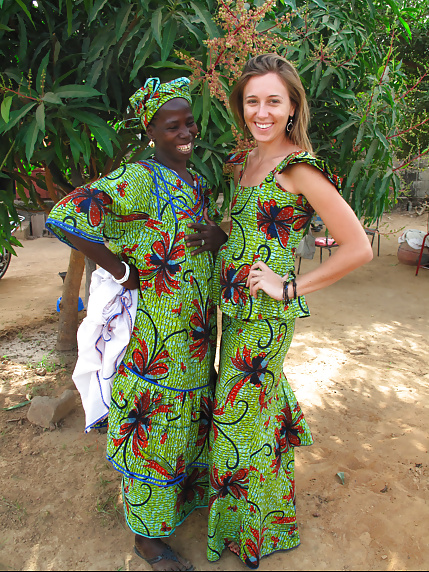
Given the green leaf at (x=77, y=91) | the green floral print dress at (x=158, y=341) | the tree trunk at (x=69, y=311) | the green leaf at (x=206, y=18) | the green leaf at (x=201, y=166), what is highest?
the green leaf at (x=206, y=18)

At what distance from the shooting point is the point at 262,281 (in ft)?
5.64

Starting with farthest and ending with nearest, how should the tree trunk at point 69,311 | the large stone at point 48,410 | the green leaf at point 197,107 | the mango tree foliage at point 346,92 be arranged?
the tree trunk at point 69,311 → the large stone at point 48,410 → the mango tree foliage at point 346,92 → the green leaf at point 197,107

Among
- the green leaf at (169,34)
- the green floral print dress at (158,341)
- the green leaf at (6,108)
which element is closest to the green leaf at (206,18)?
the green leaf at (169,34)

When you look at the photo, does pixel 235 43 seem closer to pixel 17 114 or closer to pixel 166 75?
pixel 166 75

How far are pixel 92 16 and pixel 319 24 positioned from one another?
1.39m

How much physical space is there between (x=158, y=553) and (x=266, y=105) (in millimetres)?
1817

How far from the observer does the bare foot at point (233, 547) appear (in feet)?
6.79

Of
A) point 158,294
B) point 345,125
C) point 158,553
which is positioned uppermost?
point 345,125

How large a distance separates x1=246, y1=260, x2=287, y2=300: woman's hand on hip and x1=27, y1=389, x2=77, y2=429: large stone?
1.87 metres

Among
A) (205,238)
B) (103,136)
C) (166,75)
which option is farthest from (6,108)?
(205,238)

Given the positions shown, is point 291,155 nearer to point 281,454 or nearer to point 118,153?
point 281,454

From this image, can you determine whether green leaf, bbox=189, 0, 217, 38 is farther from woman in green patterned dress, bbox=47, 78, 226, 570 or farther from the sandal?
the sandal

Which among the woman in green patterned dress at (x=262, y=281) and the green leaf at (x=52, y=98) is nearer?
the woman in green patterned dress at (x=262, y=281)

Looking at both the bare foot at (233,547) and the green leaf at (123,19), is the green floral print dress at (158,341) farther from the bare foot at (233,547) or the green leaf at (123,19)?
the green leaf at (123,19)
